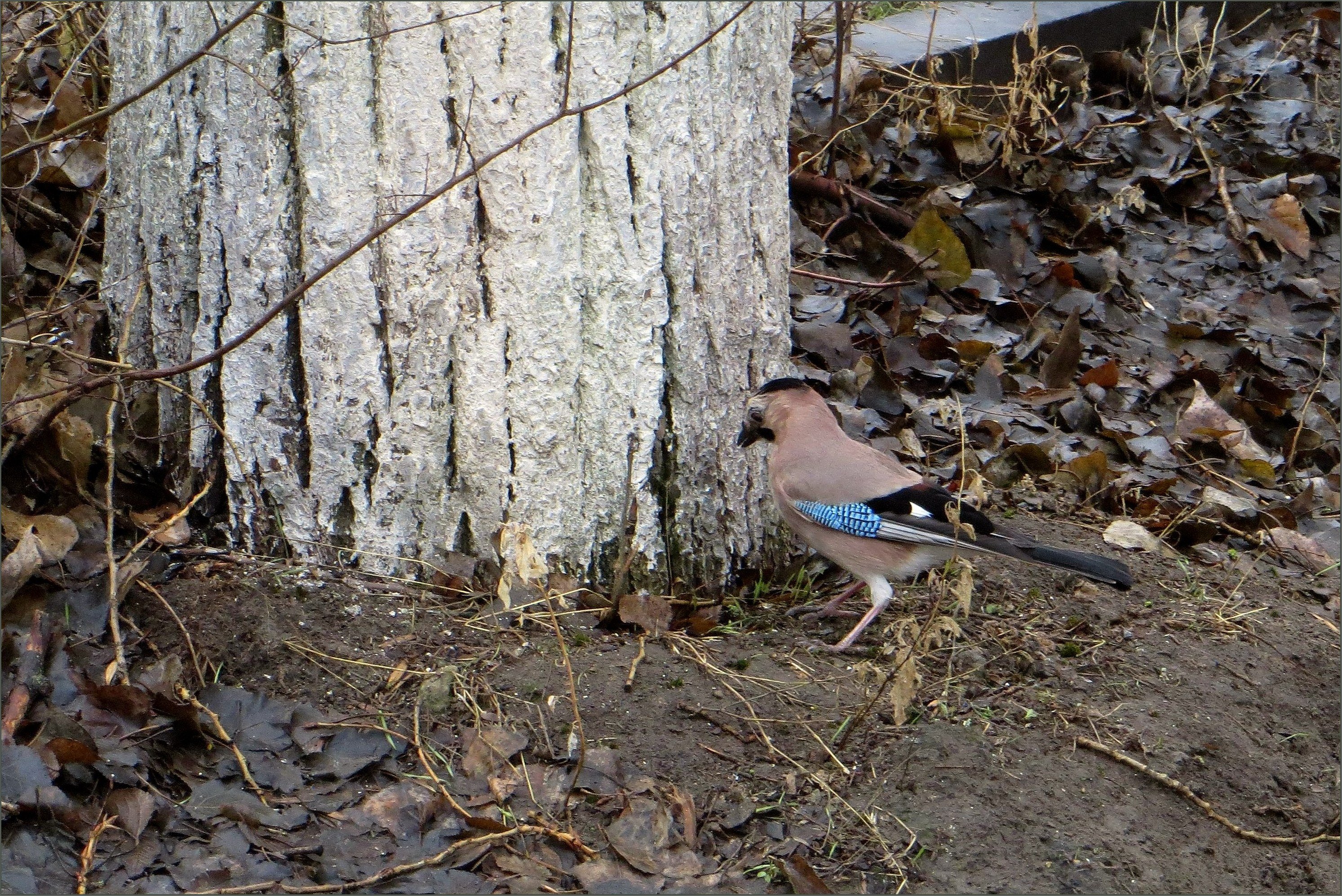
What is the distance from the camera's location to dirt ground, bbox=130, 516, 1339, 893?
8.63 ft

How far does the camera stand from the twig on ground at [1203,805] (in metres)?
2.77

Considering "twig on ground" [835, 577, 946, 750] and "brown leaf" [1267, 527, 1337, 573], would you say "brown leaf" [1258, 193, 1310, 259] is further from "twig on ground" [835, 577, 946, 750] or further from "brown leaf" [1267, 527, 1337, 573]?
"twig on ground" [835, 577, 946, 750]

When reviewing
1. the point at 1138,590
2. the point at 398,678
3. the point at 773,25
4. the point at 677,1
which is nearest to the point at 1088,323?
the point at 1138,590

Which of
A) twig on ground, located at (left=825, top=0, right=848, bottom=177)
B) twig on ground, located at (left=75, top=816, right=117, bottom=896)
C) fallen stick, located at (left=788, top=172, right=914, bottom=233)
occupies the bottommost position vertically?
twig on ground, located at (left=75, top=816, right=117, bottom=896)

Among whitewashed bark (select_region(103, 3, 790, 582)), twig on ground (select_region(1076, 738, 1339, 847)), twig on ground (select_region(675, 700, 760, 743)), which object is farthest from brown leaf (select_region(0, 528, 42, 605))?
twig on ground (select_region(1076, 738, 1339, 847))

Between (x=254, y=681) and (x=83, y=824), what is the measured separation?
53 cm

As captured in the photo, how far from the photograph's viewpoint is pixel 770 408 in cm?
357

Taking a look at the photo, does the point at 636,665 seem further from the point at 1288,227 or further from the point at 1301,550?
the point at 1288,227

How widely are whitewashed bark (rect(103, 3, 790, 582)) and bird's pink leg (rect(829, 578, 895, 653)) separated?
1.91 feet

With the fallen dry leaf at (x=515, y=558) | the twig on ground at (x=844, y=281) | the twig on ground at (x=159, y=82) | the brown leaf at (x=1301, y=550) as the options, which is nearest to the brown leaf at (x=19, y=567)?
the twig on ground at (x=159, y=82)

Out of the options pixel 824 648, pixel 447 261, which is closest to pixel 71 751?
pixel 447 261

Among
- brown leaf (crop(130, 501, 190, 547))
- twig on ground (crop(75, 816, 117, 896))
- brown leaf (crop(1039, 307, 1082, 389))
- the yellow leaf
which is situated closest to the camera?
twig on ground (crop(75, 816, 117, 896))

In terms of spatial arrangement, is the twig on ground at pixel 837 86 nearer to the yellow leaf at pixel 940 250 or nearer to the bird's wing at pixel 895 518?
the yellow leaf at pixel 940 250

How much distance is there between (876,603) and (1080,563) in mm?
589
